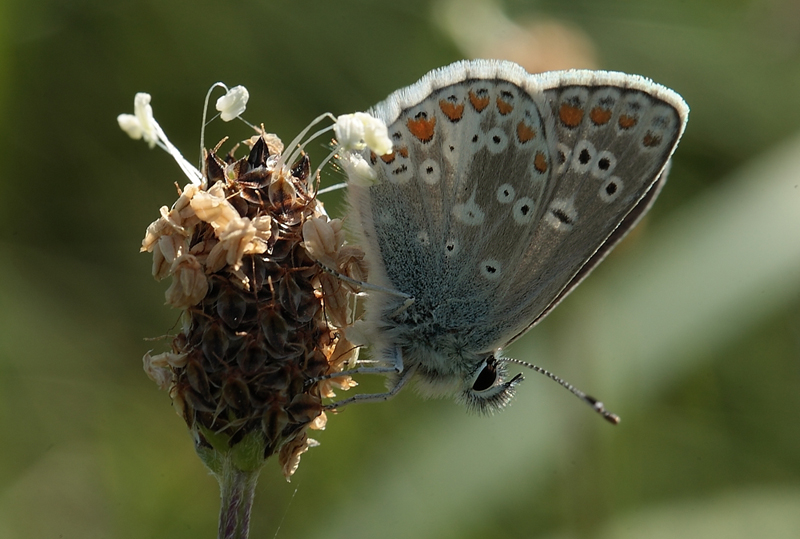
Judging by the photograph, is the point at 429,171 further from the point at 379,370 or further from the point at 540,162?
the point at 379,370

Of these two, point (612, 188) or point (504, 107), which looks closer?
point (612, 188)

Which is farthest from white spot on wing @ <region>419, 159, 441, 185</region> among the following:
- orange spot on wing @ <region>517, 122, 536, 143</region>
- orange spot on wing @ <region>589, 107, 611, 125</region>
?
orange spot on wing @ <region>589, 107, 611, 125</region>

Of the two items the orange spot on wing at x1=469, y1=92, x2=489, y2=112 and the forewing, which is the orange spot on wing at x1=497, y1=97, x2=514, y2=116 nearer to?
the orange spot on wing at x1=469, y1=92, x2=489, y2=112

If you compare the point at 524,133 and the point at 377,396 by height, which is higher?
the point at 524,133

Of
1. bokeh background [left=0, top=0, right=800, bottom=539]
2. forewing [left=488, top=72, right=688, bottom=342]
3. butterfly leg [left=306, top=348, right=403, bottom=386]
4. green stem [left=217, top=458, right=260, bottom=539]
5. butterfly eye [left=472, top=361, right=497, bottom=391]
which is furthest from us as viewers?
bokeh background [left=0, top=0, right=800, bottom=539]

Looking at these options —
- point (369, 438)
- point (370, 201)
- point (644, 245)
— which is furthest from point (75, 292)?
point (644, 245)

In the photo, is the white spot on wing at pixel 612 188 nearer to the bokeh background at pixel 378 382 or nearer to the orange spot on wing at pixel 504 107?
the orange spot on wing at pixel 504 107

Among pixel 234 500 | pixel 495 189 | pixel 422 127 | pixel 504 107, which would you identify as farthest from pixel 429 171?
pixel 234 500

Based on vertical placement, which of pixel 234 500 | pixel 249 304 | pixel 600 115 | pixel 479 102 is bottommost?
pixel 234 500
